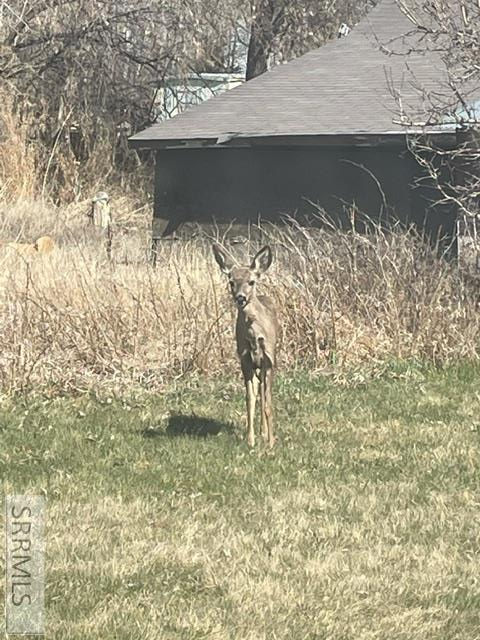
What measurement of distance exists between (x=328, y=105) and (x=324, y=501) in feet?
38.2

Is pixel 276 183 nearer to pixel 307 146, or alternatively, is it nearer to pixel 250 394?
pixel 307 146

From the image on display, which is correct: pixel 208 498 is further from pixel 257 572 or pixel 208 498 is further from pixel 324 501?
pixel 257 572

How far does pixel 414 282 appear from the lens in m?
11.4

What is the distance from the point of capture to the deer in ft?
25.8

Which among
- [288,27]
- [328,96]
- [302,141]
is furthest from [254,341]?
[288,27]

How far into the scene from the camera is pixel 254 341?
7.92m

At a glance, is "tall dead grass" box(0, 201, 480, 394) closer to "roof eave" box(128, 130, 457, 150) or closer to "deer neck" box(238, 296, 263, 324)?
"deer neck" box(238, 296, 263, 324)

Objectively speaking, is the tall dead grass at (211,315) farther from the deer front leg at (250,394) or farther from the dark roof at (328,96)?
the dark roof at (328,96)

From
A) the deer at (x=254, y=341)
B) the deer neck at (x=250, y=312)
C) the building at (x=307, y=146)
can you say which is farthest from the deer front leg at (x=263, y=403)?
the building at (x=307, y=146)

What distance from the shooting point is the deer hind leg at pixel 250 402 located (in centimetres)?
799

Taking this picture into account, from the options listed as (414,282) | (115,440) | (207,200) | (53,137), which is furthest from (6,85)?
(115,440)

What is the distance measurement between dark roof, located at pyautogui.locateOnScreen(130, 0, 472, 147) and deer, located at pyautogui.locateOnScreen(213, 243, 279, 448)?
26.3 feet

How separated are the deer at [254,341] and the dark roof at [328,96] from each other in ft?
26.3

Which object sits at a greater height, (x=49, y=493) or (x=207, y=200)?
(x=207, y=200)
